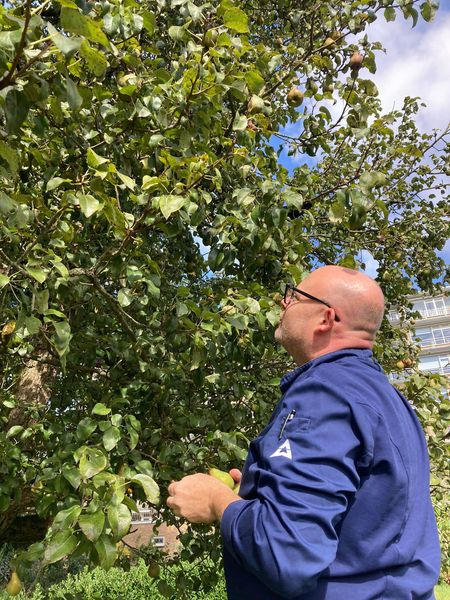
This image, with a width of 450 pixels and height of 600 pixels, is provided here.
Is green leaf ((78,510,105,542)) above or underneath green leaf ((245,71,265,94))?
underneath

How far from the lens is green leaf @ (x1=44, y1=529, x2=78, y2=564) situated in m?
1.52

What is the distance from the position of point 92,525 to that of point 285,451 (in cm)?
65

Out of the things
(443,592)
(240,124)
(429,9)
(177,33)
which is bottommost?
(443,592)

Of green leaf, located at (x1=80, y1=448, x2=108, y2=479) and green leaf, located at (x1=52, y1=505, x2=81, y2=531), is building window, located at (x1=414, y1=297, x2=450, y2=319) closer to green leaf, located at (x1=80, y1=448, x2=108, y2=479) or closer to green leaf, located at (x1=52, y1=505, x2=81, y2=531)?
green leaf, located at (x1=80, y1=448, x2=108, y2=479)

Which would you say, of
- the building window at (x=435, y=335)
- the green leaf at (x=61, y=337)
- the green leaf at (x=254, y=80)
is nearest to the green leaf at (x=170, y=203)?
the green leaf at (x=61, y=337)

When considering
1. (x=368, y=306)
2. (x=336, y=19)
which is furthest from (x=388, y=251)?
Answer: (x=368, y=306)

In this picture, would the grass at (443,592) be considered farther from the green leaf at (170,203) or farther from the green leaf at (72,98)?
the green leaf at (72,98)

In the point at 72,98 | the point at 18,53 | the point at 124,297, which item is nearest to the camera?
the point at 18,53

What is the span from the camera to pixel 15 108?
4.66 feet

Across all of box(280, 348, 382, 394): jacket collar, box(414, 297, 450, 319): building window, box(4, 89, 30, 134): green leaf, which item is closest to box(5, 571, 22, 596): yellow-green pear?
box(280, 348, 382, 394): jacket collar

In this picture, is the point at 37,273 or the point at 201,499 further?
the point at 37,273

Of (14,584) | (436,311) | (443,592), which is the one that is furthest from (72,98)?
(436,311)

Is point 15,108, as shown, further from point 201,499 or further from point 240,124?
point 240,124

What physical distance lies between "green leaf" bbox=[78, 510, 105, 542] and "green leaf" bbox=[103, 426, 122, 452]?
2.30ft
